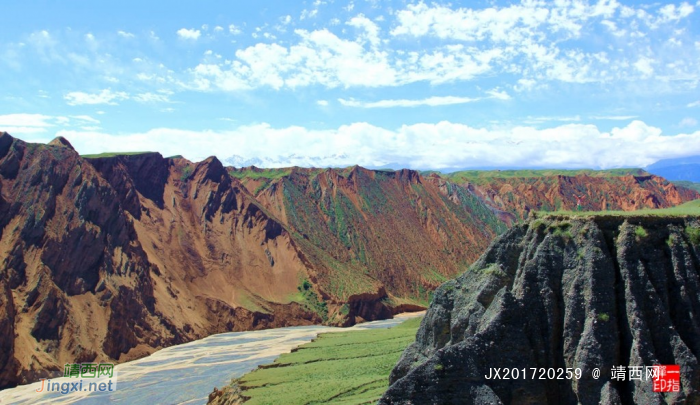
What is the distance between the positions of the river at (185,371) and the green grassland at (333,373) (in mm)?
7194

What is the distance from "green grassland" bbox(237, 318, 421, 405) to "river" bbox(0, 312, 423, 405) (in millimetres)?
7194

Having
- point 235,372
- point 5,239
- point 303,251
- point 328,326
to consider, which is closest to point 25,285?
point 5,239

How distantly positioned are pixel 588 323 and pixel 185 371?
166ft

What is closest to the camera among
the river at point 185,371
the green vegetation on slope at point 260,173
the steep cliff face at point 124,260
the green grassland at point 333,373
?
the green grassland at point 333,373

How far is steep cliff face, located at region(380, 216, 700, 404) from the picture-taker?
20.8m

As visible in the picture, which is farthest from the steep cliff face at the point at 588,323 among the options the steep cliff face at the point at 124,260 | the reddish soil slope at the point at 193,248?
the reddish soil slope at the point at 193,248

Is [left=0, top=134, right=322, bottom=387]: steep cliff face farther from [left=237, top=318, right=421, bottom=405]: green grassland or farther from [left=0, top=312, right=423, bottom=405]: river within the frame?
[left=237, top=318, right=421, bottom=405]: green grassland

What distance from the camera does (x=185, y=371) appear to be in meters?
63.6

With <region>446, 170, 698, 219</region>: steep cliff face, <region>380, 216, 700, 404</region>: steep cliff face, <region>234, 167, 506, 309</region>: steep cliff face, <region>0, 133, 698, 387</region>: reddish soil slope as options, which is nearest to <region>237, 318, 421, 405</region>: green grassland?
<region>380, 216, 700, 404</region>: steep cliff face

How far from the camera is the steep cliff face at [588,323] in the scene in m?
20.8

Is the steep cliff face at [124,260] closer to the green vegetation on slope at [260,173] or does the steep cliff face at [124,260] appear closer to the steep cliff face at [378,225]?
the steep cliff face at [378,225]

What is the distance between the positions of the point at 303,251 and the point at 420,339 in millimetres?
86238

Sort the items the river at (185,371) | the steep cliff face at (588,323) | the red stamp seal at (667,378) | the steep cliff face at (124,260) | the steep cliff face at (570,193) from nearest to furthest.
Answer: the red stamp seal at (667,378) → the steep cliff face at (588,323) → the river at (185,371) → the steep cliff face at (124,260) → the steep cliff face at (570,193)

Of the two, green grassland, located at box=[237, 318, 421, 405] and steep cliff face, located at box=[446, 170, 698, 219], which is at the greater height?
steep cliff face, located at box=[446, 170, 698, 219]
